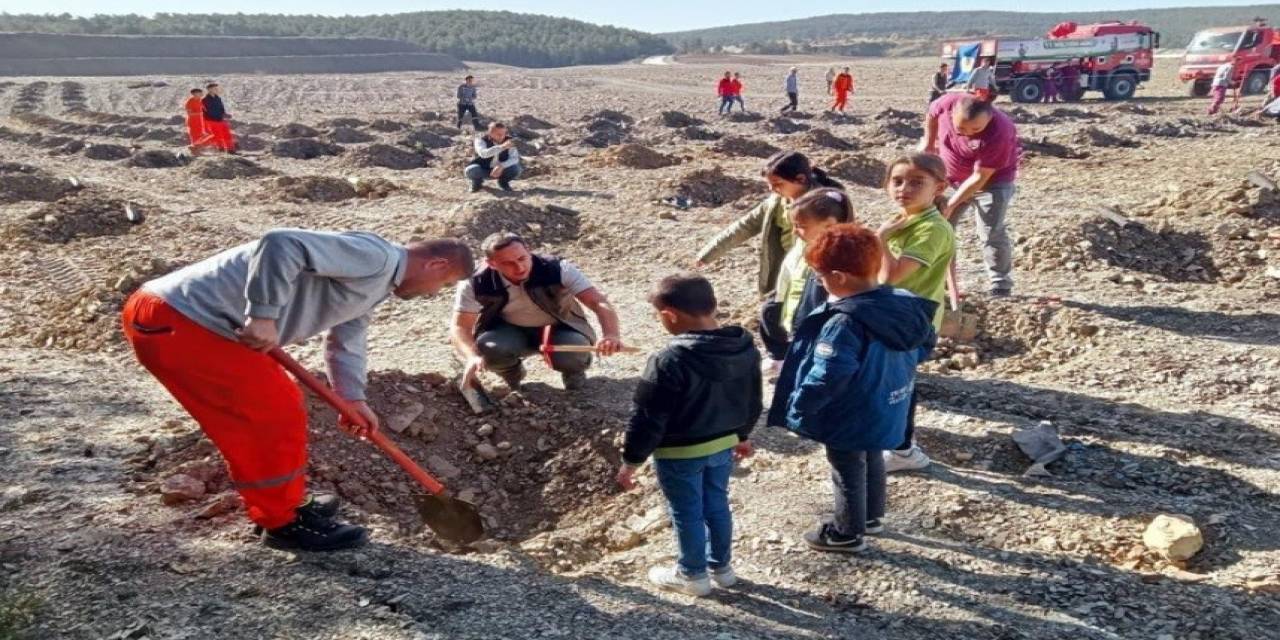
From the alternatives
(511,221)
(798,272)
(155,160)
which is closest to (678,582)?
(798,272)

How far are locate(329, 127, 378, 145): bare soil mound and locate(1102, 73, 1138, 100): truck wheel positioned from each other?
20327mm

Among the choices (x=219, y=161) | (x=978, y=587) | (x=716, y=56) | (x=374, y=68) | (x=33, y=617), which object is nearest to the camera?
(x=33, y=617)

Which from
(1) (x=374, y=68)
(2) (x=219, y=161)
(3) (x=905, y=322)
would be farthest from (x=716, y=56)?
(3) (x=905, y=322)

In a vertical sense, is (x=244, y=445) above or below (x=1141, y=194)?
above

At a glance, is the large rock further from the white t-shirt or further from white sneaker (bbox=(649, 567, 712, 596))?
the white t-shirt

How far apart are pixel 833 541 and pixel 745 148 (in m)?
12.6

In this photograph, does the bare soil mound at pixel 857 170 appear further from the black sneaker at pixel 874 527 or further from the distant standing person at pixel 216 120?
the distant standing person at pixel 216 120

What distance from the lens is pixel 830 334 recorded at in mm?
2869

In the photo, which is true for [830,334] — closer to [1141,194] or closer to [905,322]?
[905,322]

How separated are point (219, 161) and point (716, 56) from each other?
6281 cm

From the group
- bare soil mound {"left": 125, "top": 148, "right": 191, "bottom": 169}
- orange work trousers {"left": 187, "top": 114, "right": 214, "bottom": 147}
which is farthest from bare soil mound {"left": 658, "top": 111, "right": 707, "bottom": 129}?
bare soil mound {"left": 125, "top": 148, "right": 191, "bottom": 169}

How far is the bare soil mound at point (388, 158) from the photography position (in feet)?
47.3

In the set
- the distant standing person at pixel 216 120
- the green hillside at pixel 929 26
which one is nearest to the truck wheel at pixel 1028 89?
the distant standing person at pixel 216 120

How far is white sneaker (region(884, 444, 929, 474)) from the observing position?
3932 millimetres
